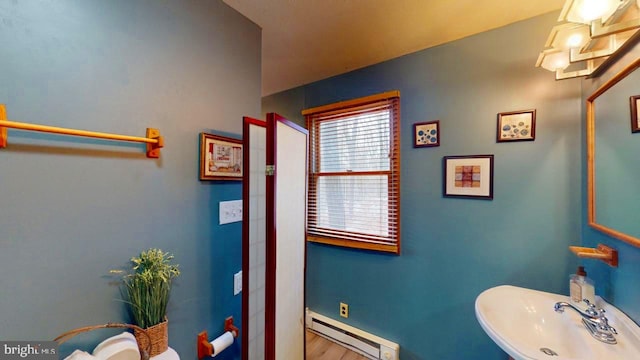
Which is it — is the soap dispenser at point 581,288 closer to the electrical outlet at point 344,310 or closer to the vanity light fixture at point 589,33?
the vanity light fixture at point 589,33

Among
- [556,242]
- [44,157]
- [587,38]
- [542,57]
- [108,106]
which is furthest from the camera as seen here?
[556,242]

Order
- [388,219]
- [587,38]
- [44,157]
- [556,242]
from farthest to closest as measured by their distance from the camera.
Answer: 1. [388,219]
2. [556,242]
3. [587,38]
4. [44,157]

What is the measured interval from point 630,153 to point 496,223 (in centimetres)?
71

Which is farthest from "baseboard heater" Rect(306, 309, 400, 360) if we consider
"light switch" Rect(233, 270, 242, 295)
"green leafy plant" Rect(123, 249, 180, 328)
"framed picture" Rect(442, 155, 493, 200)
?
"green leafy plant" Rect(123, 249, 180, 328)


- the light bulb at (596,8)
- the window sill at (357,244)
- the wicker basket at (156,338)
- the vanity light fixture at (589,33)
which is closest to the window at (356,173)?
→ the window sill at (357,244)

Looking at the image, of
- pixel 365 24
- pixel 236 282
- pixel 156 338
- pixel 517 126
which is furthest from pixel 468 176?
pixel 156 338

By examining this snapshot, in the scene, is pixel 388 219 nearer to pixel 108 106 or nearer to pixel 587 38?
pixel 587 38

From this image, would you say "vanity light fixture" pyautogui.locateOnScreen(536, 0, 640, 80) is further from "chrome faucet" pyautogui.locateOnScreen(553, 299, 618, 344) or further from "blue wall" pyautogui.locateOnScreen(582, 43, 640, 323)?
"chrome faucet" pyautogui.locateOnScreen(553, 299, 618, 344)

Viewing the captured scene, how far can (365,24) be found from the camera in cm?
152

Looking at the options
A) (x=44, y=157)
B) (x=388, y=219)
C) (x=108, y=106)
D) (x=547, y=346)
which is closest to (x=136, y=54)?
(x=108, y=106)

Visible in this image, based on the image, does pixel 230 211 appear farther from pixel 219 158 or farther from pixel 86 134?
pixel 86 134

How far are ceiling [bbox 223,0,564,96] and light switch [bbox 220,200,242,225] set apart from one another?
3.93 feet

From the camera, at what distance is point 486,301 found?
1.24 metres

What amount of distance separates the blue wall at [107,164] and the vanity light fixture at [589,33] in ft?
5.56
